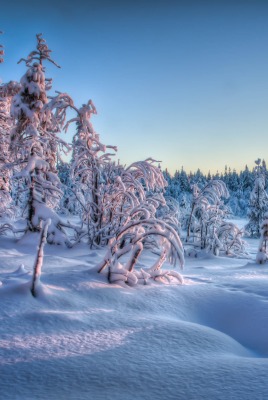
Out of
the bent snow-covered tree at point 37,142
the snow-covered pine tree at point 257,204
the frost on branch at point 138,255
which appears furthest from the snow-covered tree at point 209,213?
the snow-covered pine tree at point 257,204

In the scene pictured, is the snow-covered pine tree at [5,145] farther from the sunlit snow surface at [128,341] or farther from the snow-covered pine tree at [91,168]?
the sunlit snow surface at [128,341]

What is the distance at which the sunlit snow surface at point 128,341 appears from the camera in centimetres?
208

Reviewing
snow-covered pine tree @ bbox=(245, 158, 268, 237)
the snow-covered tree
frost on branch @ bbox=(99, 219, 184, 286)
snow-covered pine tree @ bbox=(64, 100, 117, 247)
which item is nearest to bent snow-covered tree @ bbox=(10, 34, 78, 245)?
snow-covered pine tree @ bbox=(64, 100, 117, 247)

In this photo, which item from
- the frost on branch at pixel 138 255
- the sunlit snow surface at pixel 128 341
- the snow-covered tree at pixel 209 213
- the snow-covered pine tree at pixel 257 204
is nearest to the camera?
the sunlit snow surface at pixel 128 341

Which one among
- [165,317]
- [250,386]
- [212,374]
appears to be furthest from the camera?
[165,317]

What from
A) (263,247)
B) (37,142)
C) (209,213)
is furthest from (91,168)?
(209,213)

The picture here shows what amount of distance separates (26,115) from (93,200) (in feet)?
12.3

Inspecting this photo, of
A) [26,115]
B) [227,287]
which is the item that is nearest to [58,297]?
[227,287]

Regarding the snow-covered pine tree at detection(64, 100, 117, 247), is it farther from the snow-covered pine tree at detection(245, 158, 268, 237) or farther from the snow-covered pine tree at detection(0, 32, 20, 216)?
the snow-covered pine tree at detection(245, 158, 268, 237)

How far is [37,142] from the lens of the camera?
1041 cm

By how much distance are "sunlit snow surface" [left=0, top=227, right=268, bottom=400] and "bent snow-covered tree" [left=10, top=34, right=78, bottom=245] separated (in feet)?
21.2

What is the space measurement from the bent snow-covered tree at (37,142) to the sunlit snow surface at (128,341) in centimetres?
647

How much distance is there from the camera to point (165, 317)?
3.67 metres

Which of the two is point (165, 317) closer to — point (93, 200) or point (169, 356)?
point (169, 356)
